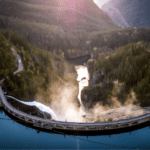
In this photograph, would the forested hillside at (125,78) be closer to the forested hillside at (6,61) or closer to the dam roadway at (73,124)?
the dam roadway at (73,124)

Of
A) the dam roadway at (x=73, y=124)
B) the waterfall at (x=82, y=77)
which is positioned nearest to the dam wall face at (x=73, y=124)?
the dam roadway at (x=73, y=124)

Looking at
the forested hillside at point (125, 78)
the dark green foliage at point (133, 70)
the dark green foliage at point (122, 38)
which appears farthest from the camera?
the dark green foliage at point (122, 38)

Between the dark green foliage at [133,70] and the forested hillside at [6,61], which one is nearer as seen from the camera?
the forested hillside at [6,61]

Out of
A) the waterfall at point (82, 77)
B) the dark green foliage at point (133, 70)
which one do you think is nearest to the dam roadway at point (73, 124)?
the dark green foliage at point (133, 70)

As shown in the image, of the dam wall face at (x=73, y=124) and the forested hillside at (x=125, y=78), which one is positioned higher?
the forested hillside at (x=125, y=78)

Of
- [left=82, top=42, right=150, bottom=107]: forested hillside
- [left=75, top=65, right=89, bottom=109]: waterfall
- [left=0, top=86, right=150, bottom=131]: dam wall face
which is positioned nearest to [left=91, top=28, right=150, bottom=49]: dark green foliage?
[left=75, top=65, right=89, bottom=109]: waterfall

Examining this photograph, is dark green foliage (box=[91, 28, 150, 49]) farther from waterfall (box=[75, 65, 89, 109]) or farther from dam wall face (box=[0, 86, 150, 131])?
dam wall face (box=[0, 86, 150, 131])

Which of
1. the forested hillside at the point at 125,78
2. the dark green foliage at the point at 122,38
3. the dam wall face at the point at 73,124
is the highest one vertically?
the dark green foliage at the point at 122,38

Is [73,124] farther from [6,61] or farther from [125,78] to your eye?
[125,78]

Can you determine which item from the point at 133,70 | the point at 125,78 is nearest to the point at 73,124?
the point at 125,78

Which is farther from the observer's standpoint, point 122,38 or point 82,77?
point 122,38

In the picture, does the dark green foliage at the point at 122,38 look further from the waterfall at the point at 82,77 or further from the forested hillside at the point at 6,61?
the forested hillside at the point at 6,61

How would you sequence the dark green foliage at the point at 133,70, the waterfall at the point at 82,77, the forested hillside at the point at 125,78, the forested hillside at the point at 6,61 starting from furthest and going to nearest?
the waterfall at the point at 82,77 → the forested hillside at the point at 125,78 → the dark green foliage at the point at 133,70 → the forested hillside at the point at 6,61

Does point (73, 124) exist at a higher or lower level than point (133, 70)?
lower
